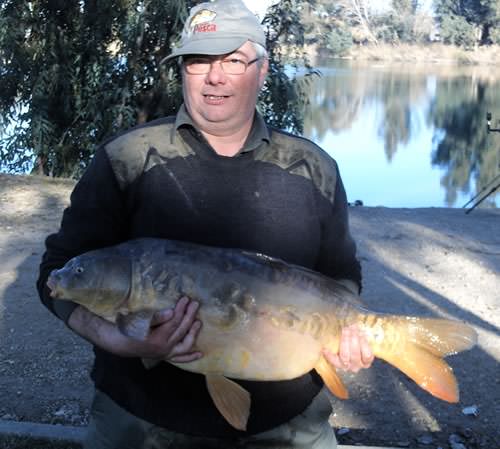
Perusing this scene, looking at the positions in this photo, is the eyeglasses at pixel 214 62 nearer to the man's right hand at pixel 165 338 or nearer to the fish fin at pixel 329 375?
the man's right hand at pixel 165 338

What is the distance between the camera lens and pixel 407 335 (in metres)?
2.07

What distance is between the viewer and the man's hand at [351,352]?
2059 mm

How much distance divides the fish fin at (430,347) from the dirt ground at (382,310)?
6.31ft

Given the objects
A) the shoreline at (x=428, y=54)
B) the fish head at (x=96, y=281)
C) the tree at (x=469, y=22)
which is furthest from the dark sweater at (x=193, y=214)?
the tree at (x=469, y=22)

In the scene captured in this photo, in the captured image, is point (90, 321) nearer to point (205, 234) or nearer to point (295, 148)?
point (205, 234)

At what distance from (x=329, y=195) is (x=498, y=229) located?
7.83 meters

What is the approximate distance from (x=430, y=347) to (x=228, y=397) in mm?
589

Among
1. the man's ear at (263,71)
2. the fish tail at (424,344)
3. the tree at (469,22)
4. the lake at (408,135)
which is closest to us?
the fish tail at (424,344)

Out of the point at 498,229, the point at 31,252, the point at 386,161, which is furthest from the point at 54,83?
the point at 386,161

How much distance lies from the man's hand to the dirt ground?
6.45 ft

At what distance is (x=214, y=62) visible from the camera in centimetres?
211

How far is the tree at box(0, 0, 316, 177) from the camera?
11.1 m

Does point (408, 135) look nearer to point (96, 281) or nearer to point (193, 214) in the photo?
point (193, 214)

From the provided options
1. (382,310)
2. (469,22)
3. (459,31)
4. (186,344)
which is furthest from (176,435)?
(469,22)
